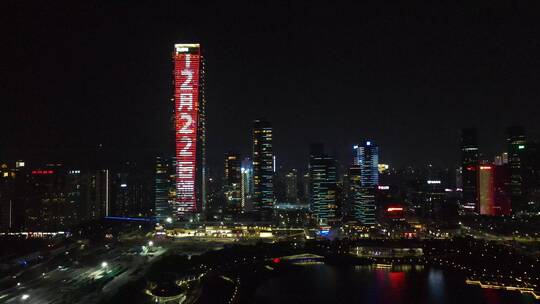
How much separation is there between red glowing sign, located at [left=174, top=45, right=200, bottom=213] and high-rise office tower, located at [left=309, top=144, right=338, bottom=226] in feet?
24.2

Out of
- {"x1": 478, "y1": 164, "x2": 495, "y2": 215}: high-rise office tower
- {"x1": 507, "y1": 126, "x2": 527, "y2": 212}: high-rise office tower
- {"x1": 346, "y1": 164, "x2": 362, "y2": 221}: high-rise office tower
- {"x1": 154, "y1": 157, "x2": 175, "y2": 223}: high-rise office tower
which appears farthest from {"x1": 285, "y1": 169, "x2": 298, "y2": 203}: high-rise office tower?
{"x1": 507, "y1": 126, "x2": 527, "y2": 212}: high-rise office tower

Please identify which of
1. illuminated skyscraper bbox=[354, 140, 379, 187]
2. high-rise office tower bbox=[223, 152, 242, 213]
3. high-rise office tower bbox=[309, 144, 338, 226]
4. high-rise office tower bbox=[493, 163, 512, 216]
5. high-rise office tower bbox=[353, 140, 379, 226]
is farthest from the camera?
illuminated skyscraper bbox=[354, 140, 379, 187]

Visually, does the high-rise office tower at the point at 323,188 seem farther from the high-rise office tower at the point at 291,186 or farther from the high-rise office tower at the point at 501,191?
the high-rise office tower at the point at 291,186

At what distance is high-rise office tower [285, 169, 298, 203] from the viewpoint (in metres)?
42.9

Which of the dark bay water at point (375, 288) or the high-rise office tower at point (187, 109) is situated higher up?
the high-rise office tower at point (187, 109)

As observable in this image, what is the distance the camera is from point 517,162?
30.6 meters

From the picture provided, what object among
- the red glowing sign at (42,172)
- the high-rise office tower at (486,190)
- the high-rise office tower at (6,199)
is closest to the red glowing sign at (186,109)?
the red glowing sign at (42,172)

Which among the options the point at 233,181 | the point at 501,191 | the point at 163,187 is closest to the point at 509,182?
the point at 501,191

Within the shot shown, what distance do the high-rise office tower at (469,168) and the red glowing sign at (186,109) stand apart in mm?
17829

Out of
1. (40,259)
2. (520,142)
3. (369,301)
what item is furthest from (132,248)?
(520,142)

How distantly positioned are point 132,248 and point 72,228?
4147mm

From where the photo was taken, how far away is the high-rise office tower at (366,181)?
26156 mm

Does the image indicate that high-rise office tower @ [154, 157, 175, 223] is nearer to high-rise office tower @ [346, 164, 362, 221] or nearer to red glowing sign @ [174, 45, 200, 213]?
red glowing sign @ [174, 45, 200, 213]

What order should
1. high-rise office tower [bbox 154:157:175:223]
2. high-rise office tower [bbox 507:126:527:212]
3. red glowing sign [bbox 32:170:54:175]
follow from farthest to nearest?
high-rise office tower [bbox 507:126:527:212]
high-rise office tower [bbox 154:157:175:223]
red glowing sign [bbox 32:170:54:175]
